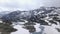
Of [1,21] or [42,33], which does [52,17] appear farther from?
[1,21]

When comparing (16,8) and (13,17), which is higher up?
(16,8)

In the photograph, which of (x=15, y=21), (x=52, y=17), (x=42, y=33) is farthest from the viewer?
(x=52, y=17)

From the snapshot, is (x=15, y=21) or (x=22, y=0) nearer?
(x=15, y=21)

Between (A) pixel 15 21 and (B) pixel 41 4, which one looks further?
(B) pixel 41 4

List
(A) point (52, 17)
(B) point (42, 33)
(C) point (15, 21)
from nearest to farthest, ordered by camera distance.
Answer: (B) point (42, 33) → (C) point (15, 21) → (A) point (52, 17)

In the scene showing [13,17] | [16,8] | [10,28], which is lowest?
[10,28]

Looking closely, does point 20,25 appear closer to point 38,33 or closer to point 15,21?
point 15,21

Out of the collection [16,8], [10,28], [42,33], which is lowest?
[42,33]

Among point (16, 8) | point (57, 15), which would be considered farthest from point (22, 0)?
point (57, 15)

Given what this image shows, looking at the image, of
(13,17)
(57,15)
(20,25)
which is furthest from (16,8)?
(57,15)
